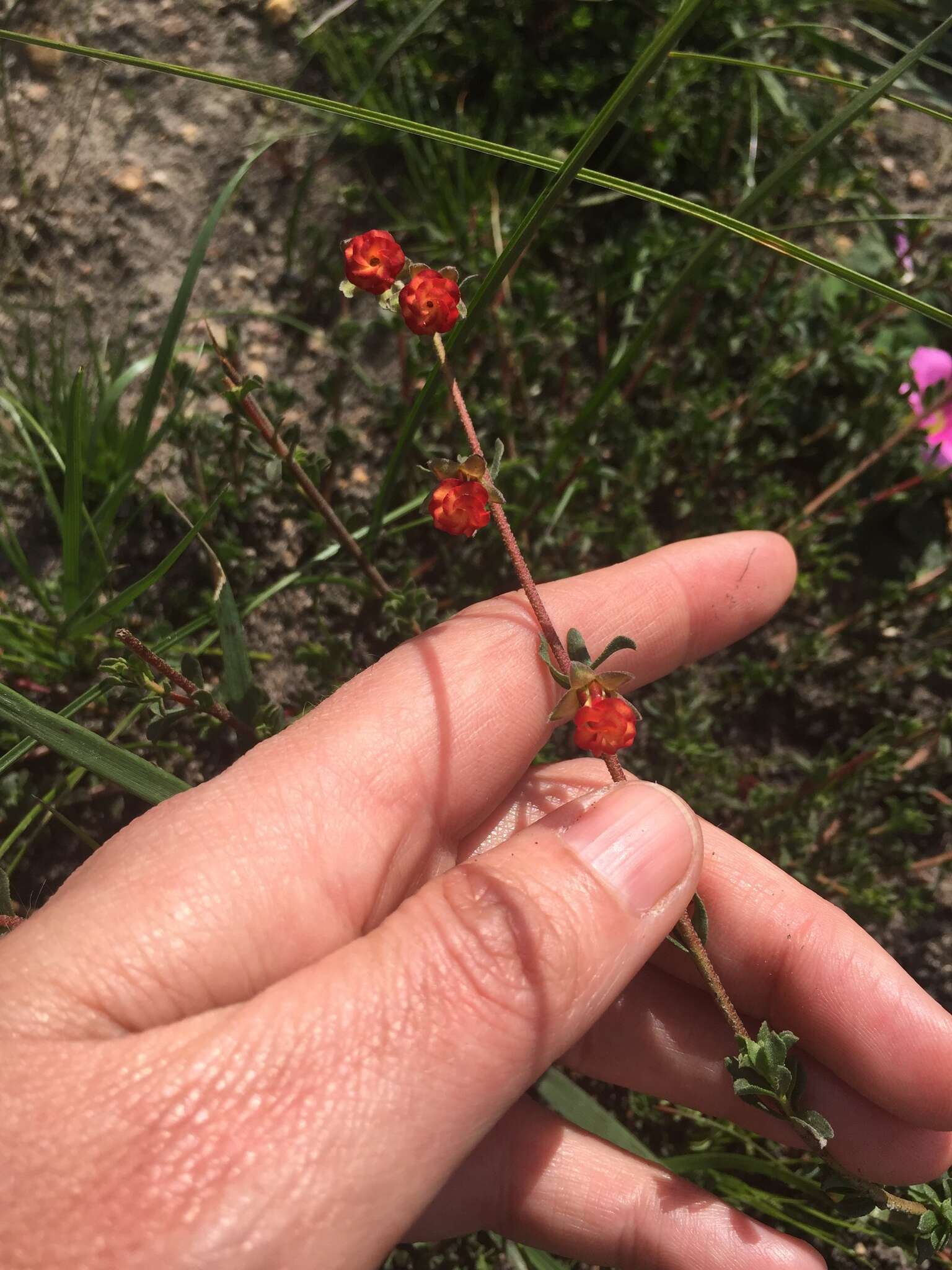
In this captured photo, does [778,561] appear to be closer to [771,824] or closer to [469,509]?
[771,824]

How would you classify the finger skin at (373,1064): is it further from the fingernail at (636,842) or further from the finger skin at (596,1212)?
the finger skin at (596,1212)

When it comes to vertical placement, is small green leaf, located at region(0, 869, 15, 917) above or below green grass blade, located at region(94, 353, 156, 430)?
below

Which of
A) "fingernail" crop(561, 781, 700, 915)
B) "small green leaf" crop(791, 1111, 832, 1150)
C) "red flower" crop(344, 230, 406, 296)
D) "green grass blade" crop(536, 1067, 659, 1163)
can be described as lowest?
"green grass blade" crop(536, 1067, 659, 1163)

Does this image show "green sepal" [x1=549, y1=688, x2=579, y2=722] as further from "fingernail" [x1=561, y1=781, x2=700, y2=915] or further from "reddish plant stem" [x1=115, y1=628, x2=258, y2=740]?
"reddish plant stem" [x1=115, y1=628, x2=258, y2=740]

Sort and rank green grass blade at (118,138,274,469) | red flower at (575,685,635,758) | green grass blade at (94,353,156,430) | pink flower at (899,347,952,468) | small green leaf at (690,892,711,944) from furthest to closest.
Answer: pink flower at (899,347,952,468) < green grass blade at (94,353,156,430) < green grass blade at (118,138,274,469) < small green leaf at (690,892,711,944) < red flower at (575,685,635,758)

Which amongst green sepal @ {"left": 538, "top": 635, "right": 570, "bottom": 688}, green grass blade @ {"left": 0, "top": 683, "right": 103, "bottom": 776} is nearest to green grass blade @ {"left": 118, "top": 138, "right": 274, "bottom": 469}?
green grass blade @ {"left": 0, "top": 683, "right": 103, "bottom": 776}

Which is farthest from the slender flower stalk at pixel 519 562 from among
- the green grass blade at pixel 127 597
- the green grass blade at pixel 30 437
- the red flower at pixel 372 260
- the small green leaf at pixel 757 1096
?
the green grass blade at pixel 30 437

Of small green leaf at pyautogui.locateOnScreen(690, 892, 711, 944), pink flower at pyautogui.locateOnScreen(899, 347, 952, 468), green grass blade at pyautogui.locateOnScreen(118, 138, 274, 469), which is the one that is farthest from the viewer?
pink flower at pyautogui.locateOnScreen(899, 347, 952, 468)

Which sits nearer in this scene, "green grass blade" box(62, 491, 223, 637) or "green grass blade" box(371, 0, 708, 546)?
"green grass blade" box(371, 0, 708, 546)
